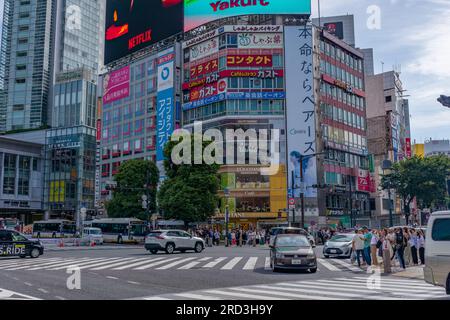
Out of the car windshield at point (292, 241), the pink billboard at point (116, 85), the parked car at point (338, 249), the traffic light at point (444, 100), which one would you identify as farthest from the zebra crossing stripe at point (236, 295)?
the pink billboard at point (116, 85)

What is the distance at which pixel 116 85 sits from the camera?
76.4m

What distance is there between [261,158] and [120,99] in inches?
1202

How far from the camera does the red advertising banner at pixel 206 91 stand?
58.7 m

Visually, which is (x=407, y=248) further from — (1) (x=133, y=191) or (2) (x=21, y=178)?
(2) (x=21, y=178)

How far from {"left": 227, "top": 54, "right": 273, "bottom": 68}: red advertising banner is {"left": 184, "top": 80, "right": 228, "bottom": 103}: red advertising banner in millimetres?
2883

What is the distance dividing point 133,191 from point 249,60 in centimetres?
2284

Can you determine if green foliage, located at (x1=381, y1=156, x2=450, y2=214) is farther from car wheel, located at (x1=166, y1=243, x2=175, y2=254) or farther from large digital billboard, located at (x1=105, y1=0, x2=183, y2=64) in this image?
large digital billboard, located at (x1=105, y1=0, x2=183, y2=64)

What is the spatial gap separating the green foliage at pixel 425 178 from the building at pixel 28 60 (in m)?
87.1

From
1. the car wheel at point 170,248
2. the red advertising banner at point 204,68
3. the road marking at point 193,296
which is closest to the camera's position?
the road marking at point 193,296

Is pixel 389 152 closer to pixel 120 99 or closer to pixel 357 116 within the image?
pixel 357 116

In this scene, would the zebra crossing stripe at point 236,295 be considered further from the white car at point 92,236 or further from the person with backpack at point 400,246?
the white car at point 92,236

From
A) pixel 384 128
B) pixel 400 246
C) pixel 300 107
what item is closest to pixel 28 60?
pixel 300 107

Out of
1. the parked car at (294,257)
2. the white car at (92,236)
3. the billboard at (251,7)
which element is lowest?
the white car at (92,236)

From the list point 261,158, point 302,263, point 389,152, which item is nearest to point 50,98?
point 261,158
